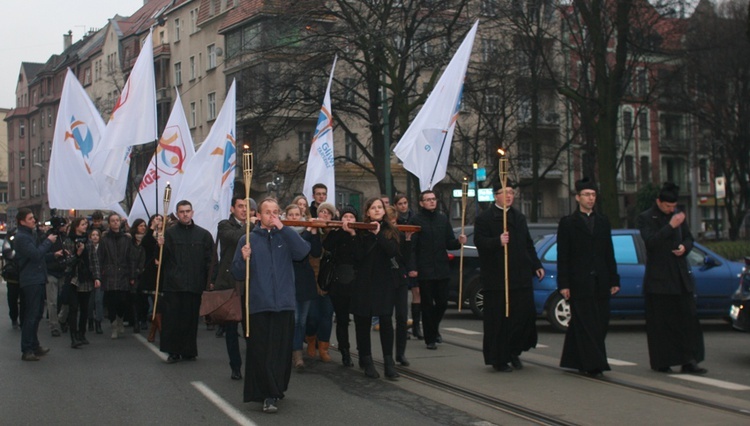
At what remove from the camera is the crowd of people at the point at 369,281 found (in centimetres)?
830

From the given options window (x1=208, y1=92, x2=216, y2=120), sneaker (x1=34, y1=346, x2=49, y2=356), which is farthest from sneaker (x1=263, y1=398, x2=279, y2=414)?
window (x1=208, y1=92, x2=216, y2=120)

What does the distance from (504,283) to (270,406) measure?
3079 millimetres

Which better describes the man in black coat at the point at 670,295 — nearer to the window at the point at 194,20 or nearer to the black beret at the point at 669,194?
the black beret at the point at 669,194

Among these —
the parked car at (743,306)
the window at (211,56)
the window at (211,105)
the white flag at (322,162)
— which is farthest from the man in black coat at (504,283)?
the window at (211,56)

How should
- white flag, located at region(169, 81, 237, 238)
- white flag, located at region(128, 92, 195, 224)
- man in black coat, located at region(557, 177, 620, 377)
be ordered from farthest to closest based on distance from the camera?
white flag, located at region(128, 92, 195, 224) < white flag, located at region(169, 81, 237, 238) < man in black coat, located at region(557, 177, 620, 377)

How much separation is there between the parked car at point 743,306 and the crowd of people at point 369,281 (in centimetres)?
128

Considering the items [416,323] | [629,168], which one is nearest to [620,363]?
[416,323]

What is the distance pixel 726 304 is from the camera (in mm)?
14430

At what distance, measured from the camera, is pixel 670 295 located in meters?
10.0

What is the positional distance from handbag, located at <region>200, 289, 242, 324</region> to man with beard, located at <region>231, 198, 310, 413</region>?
1.15 meters

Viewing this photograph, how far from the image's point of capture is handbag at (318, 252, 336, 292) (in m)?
10.3

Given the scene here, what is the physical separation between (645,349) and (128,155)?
7686 mm

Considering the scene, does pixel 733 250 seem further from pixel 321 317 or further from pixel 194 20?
pixel 194 20

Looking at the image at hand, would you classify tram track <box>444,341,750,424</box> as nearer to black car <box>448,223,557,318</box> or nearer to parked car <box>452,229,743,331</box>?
parked car <box>452,229,743,331</box>
